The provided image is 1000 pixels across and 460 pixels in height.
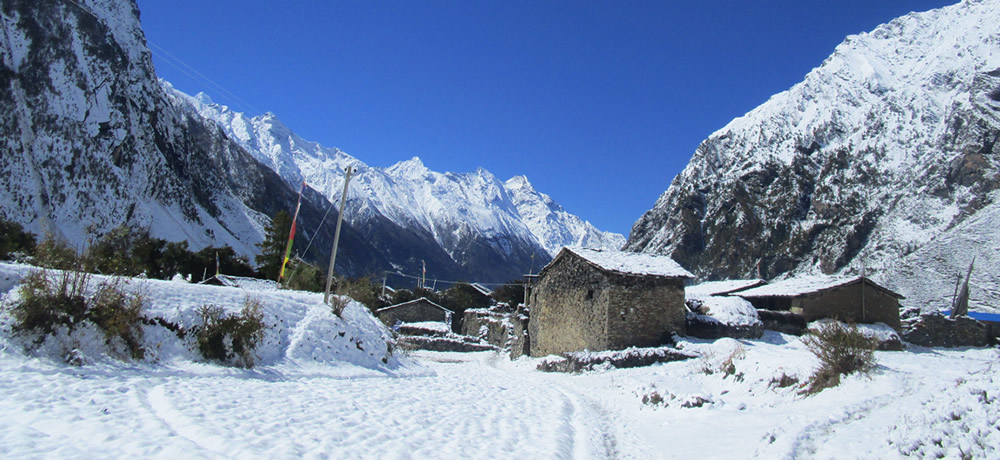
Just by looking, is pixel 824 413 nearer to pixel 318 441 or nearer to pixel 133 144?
pixel 318 441

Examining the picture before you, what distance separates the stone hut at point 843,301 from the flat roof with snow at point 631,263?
355 inches

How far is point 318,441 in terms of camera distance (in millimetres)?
7332

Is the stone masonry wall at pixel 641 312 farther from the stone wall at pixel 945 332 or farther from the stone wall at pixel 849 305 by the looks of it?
the stone wall at pixel 945 332

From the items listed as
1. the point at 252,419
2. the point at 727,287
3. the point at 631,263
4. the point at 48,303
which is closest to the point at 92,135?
the point at 631,263

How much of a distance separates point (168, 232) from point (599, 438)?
10535 cm

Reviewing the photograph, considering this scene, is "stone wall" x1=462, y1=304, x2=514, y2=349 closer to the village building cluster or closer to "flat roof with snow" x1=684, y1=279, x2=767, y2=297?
the village building cluster

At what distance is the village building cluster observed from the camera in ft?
79.8

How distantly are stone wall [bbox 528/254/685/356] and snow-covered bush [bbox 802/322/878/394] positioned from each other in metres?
12.1

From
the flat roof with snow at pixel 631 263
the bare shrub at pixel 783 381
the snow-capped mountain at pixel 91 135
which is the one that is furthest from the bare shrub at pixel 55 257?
the snow-capped mountain at pixel 91 135

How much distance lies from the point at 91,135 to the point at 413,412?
10817 cm

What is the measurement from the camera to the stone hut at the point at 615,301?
24.2 meters

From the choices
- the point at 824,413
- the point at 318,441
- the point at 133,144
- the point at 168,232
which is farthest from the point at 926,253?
the point at 133,144

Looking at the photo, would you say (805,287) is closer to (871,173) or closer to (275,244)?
(275,244)

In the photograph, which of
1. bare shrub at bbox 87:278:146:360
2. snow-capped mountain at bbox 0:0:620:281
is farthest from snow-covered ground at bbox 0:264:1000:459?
snow-capped mountain at bbox 0:0:620:281
